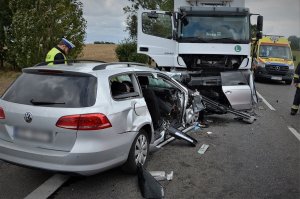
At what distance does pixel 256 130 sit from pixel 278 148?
158 cm

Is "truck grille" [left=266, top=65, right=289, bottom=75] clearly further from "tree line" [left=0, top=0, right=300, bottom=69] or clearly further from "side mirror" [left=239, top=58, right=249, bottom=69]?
"tree line" [left=0, top=0, right=300, bottom=69]

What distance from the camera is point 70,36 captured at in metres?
16.9

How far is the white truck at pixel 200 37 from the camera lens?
11.5 m

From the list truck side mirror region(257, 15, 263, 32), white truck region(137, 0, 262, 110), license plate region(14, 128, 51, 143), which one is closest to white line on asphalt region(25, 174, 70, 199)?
license plate region(14, 128, 51, 143)

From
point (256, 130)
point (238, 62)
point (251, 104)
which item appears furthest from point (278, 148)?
point (238, 62)

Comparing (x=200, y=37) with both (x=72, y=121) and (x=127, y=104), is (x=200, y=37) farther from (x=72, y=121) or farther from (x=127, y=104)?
(x=72, y=121)

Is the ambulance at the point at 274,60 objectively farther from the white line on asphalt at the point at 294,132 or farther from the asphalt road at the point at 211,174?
the asphalt road at the point at 211,174

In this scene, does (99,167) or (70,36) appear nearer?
(99,167)

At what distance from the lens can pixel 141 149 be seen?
17.5 feet

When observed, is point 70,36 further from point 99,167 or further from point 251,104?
point 99,167

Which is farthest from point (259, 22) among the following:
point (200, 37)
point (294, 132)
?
point (294, 132)

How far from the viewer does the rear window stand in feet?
14.5

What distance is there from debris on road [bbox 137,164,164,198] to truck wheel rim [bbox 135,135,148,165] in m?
0.24

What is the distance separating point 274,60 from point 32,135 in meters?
17.9
